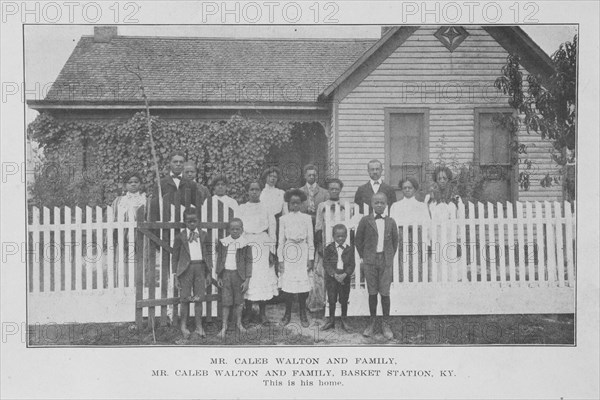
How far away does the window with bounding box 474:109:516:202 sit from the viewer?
184 inches

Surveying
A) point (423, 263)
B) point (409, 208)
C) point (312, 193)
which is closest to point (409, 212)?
point (409, 208)

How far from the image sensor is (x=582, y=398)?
13.5 ft

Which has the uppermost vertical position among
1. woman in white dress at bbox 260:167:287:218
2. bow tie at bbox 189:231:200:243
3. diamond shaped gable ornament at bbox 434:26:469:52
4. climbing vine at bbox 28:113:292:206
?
diamond shaped gable ornament at bbox 434:26:469:52

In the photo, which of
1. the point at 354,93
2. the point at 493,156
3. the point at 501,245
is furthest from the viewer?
the point at 354,93

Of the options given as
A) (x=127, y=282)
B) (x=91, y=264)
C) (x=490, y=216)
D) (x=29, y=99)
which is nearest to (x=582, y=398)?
(x=490, y=216)

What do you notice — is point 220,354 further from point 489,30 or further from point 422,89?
point 489,30

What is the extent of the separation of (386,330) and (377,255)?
0.63 metres

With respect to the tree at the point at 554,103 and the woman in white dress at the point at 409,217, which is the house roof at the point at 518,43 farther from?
the woman in white dress at the point at 409,217

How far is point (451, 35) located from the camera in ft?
14.7

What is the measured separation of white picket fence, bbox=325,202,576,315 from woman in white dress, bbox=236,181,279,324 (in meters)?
0.50

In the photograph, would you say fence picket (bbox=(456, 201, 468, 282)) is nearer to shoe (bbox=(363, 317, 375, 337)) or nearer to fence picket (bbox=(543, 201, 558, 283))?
fence picket (bbox=(543, 201, 558, 283))

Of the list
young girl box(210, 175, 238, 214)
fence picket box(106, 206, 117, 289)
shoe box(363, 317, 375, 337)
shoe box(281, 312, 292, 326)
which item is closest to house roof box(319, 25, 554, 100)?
young girl box(210, 175, 238, 214)

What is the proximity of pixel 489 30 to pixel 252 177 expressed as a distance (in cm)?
231

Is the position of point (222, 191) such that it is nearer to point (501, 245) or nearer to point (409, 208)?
point (409, 208)
